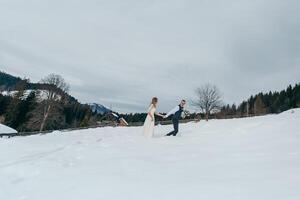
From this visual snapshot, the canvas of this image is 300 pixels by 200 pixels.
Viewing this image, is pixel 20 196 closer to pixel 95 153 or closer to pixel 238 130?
pixel 95 153

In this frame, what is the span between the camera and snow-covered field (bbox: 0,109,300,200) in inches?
240

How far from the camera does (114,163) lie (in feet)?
29.2

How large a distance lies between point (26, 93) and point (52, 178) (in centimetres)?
7292

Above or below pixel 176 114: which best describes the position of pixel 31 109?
above

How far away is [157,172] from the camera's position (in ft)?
25.8

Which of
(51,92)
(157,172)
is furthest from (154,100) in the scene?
(51,92)

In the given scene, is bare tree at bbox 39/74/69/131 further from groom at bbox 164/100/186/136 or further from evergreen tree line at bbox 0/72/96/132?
groom at bbox 164/100/186/136

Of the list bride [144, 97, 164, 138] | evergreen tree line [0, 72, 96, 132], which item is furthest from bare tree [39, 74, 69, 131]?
bride [144, 97, 164, 138]

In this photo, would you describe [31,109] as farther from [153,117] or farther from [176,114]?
[176,114]

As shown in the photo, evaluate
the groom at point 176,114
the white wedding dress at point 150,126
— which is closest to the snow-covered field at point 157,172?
the white wedding dress at point 150,126

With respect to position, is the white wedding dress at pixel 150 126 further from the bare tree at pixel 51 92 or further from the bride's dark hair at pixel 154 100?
the bare tree at pixel 51 92

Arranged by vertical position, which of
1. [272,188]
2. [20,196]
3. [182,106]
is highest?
[182,106]

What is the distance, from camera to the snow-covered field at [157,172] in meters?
6.09

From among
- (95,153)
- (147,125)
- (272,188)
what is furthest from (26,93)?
(272,188)
